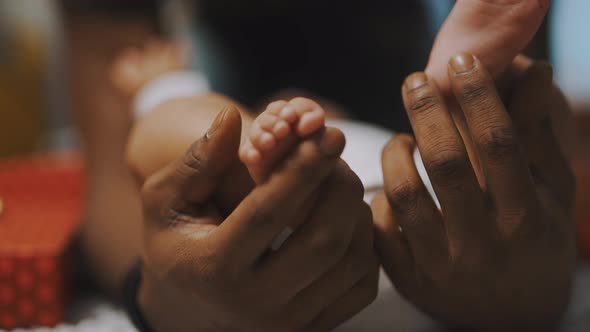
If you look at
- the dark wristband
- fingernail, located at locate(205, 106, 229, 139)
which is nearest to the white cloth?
the dark wristband

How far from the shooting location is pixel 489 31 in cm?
36

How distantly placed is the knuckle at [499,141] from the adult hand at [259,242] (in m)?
0.09

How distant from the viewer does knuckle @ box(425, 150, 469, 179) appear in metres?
0.34

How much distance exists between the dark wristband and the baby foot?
202mm

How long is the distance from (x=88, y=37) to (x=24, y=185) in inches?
11.5

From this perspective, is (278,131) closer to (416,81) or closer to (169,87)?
(416,81)

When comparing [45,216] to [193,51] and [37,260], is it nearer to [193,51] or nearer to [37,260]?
[37,260]

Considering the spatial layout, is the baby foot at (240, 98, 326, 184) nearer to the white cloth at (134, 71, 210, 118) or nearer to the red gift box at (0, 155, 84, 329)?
the red gift box at (0, 155, 84, 329)

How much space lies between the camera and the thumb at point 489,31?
0.35 metres

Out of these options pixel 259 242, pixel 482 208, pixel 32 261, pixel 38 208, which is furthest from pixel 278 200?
pixel 38 208

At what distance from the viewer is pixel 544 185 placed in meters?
0.40

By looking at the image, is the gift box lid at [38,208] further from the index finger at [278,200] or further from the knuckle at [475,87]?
the knuckle at [475,87]

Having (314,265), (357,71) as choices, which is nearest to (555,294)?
(314,265)

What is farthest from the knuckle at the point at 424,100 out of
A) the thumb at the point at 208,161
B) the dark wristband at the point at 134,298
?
the dark wristband at the point at 134,298
